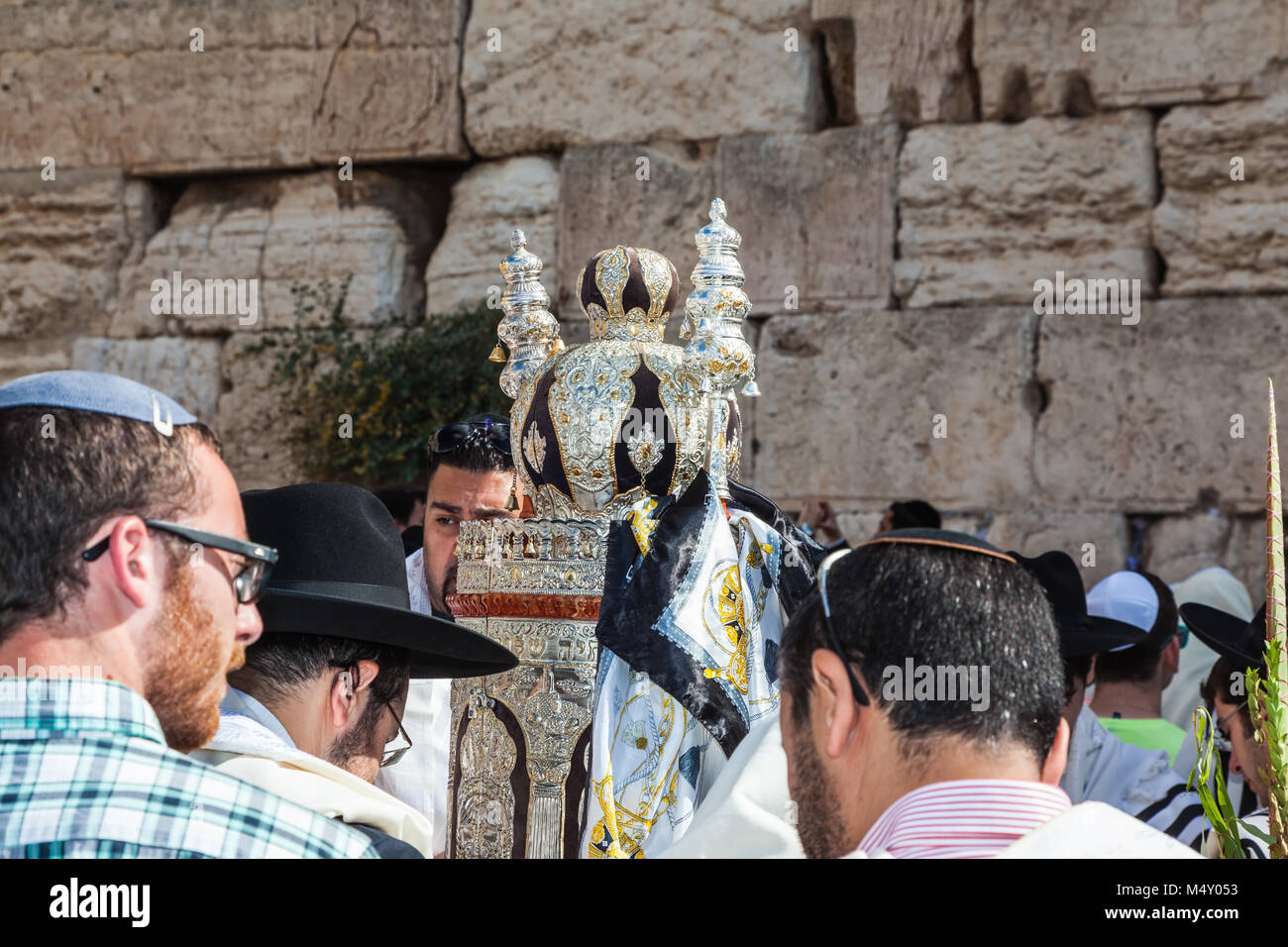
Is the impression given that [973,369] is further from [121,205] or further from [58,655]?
[58,655]

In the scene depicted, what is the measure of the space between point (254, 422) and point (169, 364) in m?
0.59

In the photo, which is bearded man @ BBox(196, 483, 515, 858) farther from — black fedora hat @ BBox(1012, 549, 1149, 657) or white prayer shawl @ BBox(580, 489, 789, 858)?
black fedora hat @ BBox(1012, 549, 1149, 657)

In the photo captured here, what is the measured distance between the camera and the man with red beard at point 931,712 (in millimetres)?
1482

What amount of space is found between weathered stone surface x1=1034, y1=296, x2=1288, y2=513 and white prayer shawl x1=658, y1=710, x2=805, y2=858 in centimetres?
476

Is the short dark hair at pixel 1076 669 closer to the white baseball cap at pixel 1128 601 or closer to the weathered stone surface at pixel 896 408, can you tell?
the white baseball cap at pixel 1128 601

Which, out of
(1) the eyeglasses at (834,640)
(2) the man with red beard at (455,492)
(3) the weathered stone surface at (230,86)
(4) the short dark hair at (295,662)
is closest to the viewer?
(1) the eyeglasses at (834,640)

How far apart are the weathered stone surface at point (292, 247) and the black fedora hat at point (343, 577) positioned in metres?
5.39

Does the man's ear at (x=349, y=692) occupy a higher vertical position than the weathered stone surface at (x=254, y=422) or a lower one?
lower

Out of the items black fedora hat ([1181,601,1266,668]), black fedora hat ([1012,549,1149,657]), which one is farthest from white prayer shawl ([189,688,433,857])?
black fedora hat ([1012,549,1149,657])

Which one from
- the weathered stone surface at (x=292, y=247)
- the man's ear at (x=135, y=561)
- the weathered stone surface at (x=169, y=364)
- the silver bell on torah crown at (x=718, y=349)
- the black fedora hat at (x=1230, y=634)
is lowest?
the black fedora hat at (x=1230, y=634)

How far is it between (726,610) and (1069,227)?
4.65m

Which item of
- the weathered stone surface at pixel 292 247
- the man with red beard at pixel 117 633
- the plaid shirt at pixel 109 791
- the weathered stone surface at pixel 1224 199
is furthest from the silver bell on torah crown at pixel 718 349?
the weathered stone surface at pixel 292 247

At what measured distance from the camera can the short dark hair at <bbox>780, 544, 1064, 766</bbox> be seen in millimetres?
1549

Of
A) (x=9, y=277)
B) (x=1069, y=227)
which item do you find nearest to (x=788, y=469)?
(x=1069, y=227)
